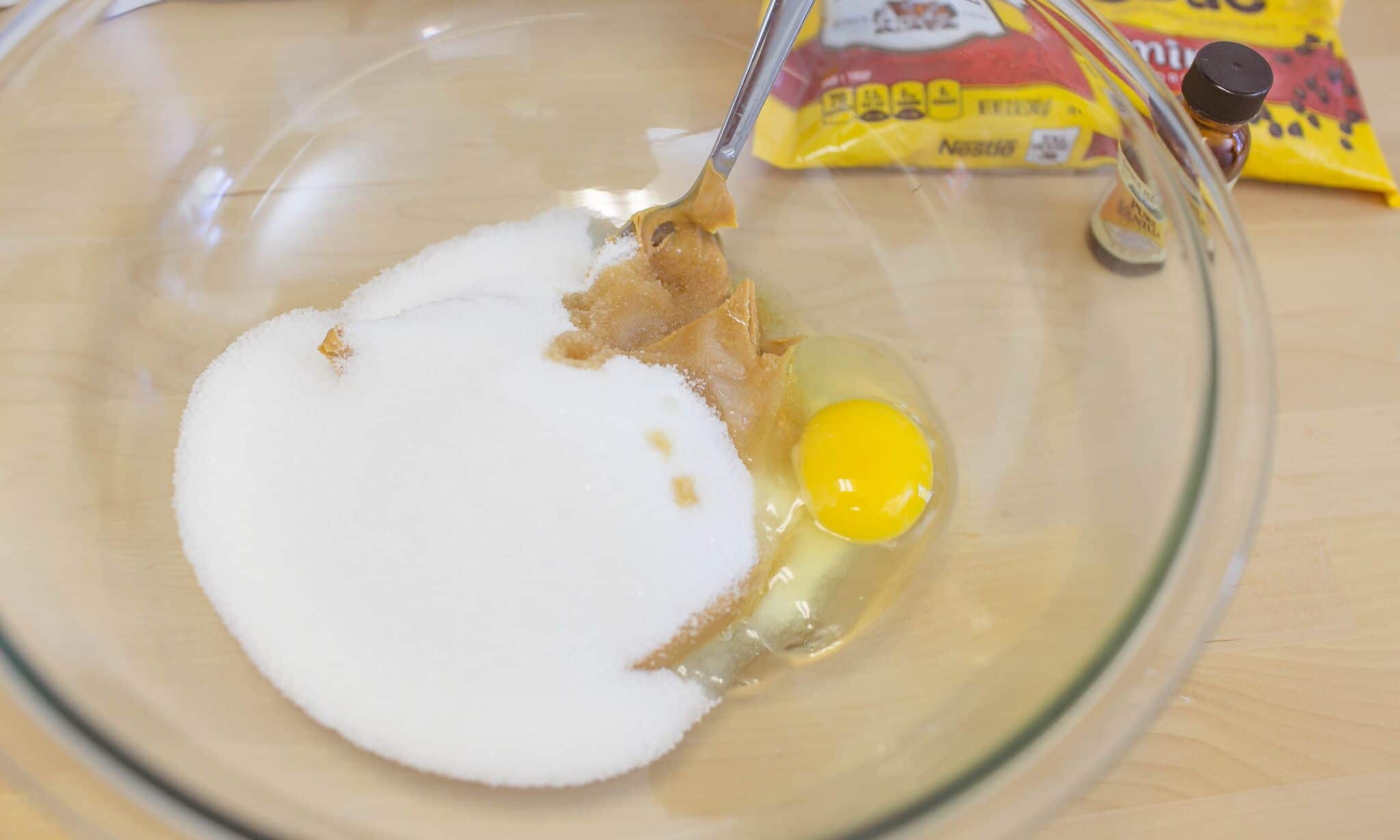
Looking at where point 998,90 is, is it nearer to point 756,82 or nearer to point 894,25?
point 894,25

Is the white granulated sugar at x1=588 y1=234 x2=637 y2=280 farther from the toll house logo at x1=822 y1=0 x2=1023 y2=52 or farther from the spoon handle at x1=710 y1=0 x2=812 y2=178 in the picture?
the toll house logo at x1=822 y1=0 x2=1023 y2=52

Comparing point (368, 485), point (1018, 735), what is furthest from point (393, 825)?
point (1018, 735)

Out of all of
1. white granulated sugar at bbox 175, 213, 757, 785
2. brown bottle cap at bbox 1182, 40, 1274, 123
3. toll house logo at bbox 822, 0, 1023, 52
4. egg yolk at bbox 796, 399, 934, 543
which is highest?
toll house logo at bbox 822, 0, 1023, 52

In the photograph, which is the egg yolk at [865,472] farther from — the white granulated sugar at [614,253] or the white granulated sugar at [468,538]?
the white granulated sugar at [614,253]

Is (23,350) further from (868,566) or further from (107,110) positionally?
(868,566)

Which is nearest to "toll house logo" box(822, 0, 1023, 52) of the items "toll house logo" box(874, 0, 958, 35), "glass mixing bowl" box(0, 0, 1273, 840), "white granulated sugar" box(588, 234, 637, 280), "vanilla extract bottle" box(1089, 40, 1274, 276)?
"toll house logo" box(874, 0, 958, 35)

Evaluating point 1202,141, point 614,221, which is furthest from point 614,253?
point 1202,141

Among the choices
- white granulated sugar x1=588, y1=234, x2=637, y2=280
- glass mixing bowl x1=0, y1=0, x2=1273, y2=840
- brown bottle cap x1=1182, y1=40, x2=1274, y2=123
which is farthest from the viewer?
white granulated sugar x1=588, y1=234, x2=637, y2=280
